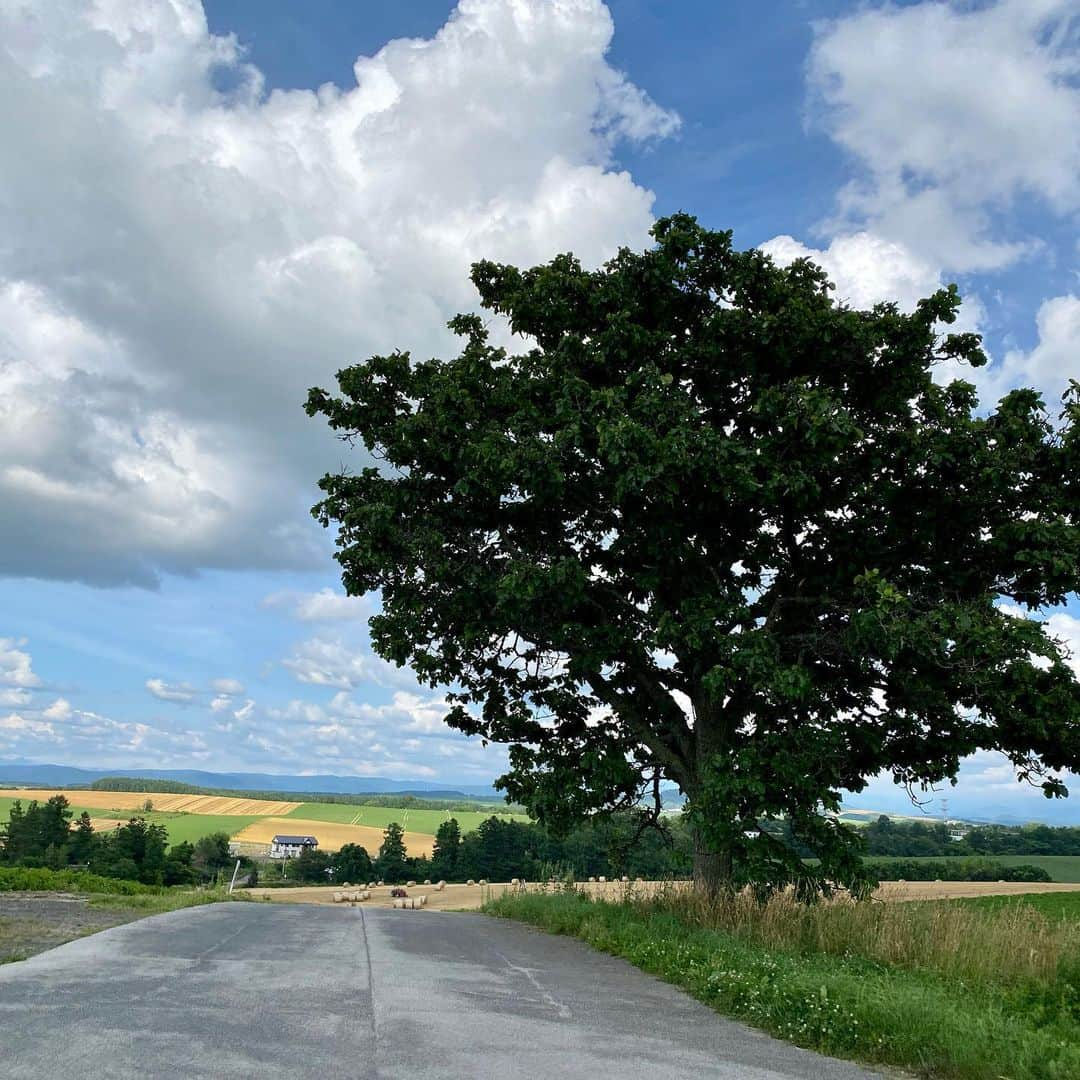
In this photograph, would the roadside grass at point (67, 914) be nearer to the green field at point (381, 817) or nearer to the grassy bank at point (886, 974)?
the grassy bank at point (886, 974)

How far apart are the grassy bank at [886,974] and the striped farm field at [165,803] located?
103 m

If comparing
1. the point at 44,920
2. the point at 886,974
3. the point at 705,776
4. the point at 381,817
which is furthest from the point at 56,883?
the point at 381,817

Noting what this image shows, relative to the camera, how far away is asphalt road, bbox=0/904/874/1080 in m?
5.57

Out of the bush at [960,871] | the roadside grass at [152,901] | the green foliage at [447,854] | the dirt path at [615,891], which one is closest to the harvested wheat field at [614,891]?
the dirt path at [615,891]

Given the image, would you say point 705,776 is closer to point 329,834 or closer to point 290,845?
point 290,845

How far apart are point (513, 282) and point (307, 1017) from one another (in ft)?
44.4

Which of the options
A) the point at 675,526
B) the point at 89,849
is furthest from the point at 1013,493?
the point at 89,849

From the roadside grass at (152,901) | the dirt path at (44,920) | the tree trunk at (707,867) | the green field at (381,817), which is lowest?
the roadside grass at (152,901)

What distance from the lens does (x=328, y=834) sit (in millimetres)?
88812

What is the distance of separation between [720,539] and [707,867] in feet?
18.0

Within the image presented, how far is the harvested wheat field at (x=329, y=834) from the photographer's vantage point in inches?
3233

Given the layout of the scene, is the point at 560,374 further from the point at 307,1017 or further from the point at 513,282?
the point at 307,1017

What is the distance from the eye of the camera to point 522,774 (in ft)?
53.2

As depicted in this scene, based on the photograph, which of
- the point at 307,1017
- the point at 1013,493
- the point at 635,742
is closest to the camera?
the point at 307,1017
